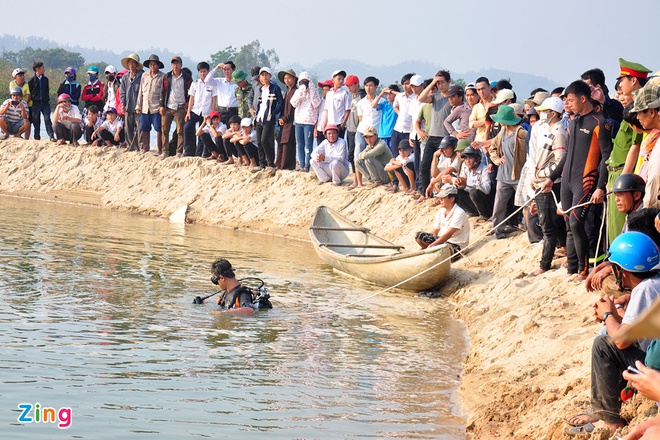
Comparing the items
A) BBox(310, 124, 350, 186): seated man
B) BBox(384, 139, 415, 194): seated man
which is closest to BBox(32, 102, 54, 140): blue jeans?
BBox(310, 124, 350, 186): seated man

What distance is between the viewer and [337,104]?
19453 mm

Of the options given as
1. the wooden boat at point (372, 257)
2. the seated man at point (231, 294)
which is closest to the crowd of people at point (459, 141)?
the wooden boat at point (372, 257)

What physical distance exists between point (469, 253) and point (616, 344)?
8.56 m

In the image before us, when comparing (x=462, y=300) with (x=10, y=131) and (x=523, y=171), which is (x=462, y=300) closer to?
(x=523, y=171)

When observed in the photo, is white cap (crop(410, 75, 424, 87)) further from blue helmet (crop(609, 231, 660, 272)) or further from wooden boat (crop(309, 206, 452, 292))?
blue helmet (crop(609, 231, 660, 272))

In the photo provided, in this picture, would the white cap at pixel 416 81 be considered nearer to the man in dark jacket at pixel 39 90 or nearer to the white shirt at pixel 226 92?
the white shirt at pixel 226 92

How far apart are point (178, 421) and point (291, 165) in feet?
47.3

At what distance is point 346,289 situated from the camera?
573 inches

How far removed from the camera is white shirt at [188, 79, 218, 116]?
2202 cm

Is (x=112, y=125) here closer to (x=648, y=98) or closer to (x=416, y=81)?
(x=416, y=81)

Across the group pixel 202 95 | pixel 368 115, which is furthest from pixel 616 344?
pixel 202 95

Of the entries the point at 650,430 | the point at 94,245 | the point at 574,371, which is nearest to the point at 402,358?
the point at 574,371

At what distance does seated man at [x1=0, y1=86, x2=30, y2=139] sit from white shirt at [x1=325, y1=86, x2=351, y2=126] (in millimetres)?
Result: 11173

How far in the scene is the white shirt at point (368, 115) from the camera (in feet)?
61.9
